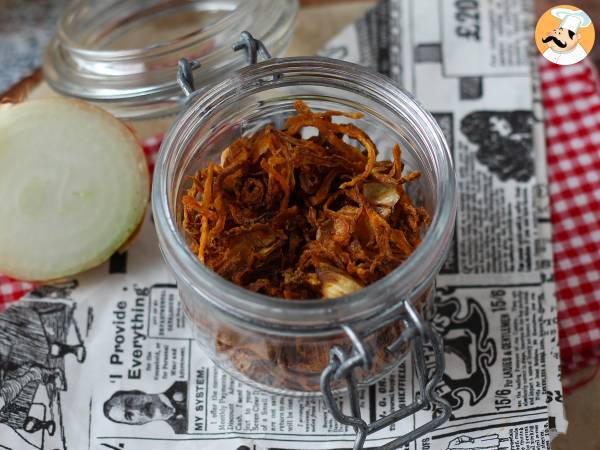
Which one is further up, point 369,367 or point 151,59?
point 151,59

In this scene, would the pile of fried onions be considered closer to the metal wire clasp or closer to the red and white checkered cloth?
the metal wire clasp

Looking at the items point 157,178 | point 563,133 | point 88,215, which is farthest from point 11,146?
point 563,133

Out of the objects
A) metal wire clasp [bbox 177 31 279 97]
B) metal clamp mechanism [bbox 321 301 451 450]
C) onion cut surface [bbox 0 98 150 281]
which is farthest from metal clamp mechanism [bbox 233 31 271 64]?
metal clamp mechanism [bbox 321 301 451 450]

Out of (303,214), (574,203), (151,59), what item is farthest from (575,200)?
(151,59)

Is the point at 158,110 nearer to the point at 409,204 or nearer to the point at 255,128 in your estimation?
the point at 255,128

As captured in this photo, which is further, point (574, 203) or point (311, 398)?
point (574, 203)

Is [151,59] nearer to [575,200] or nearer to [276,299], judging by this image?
[276,299]

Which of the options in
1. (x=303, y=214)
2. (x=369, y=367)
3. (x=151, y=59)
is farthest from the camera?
(x=151, y=59)
